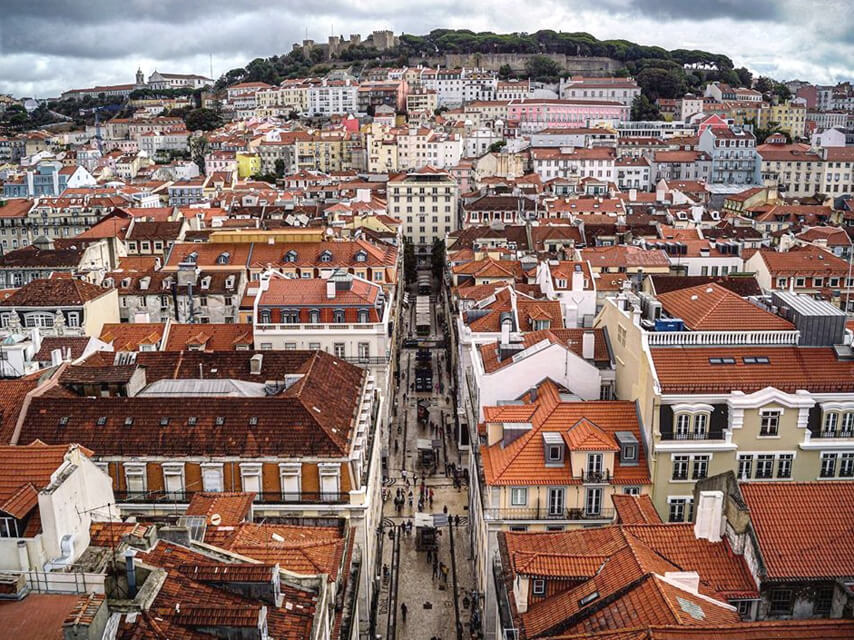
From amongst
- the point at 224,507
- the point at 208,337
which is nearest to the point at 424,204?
the point at 208,337

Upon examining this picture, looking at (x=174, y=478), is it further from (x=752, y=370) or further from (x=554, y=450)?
(x=752, y=370)

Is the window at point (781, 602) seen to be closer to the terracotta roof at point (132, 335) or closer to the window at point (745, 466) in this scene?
the window at point (745, 466)

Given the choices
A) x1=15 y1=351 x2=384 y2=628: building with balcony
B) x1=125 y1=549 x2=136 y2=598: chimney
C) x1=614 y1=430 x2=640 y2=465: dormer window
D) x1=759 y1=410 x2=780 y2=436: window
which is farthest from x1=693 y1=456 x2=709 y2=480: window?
x1=125 y1=549 x2=136 y2=598: chimney

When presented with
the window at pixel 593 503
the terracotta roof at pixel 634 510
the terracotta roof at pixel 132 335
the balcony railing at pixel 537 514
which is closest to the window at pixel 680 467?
the window at pixel 593 503

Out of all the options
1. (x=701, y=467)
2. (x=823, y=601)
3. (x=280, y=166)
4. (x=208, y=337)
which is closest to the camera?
(x=823, y=601)

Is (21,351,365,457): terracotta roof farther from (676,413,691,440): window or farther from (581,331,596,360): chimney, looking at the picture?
(676,413,691,440): window
